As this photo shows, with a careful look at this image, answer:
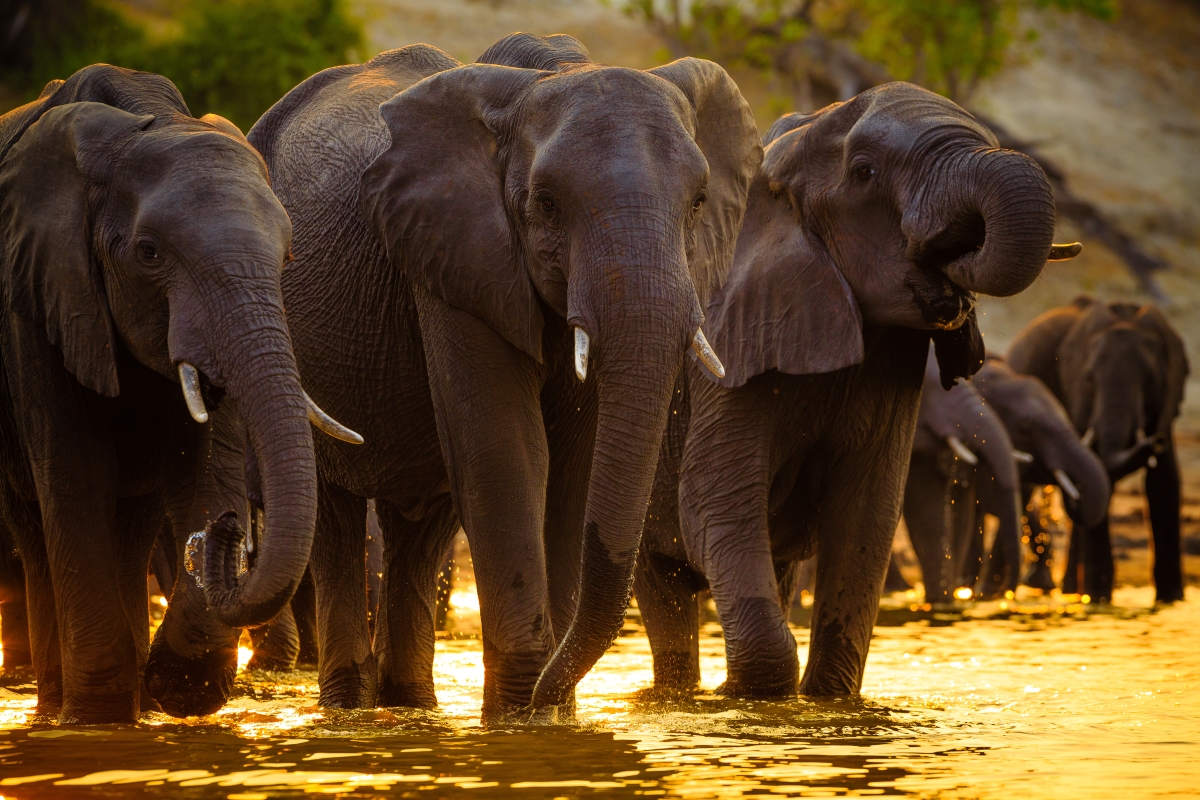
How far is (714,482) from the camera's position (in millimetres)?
6840

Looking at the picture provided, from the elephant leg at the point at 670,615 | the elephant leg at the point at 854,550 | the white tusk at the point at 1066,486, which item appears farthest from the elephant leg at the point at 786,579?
the white tusk at the point at 1066,486

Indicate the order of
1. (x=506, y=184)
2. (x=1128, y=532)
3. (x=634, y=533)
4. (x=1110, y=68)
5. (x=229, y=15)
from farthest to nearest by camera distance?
(x=1110, y=68), (x=229, y=15), (x=1128, y=532), (x=506, y=184), (x=634, y=533)

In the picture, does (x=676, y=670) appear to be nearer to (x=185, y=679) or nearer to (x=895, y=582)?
(x=185, y=679)

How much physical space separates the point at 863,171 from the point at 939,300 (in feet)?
1.85

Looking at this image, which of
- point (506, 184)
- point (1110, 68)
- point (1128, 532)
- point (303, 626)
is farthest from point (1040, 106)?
point (506, 184)

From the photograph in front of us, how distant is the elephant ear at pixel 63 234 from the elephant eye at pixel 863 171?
245 cm

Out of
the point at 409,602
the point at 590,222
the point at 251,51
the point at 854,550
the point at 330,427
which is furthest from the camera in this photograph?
the point at 251,51

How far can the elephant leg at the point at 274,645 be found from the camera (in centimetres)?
852

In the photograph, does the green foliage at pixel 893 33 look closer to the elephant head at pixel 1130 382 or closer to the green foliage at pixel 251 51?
the green foliage at pixel 251 51

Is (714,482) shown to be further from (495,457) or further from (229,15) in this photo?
(229,15)

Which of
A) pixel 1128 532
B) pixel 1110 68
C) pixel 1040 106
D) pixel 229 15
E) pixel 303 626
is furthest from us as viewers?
pixel 1110 68

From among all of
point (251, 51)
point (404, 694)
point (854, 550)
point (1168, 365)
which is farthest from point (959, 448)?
point (251, 51)

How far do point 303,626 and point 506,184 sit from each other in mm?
4185

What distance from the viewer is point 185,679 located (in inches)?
232
